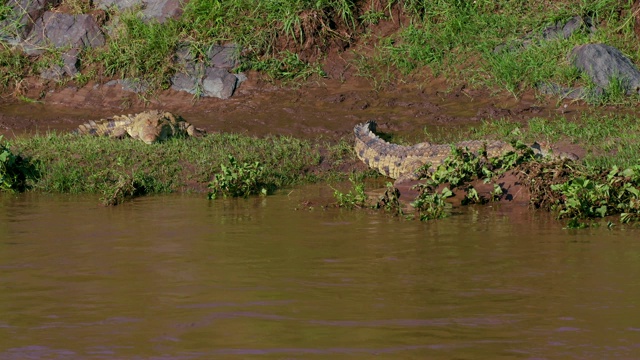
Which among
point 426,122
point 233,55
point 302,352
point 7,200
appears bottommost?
point 302,352

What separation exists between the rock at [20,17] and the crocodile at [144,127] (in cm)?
298

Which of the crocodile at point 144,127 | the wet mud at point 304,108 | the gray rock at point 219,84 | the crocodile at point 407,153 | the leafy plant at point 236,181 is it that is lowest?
the leafy plant at point 236,181

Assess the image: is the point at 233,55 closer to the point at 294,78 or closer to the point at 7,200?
the point at 294,78

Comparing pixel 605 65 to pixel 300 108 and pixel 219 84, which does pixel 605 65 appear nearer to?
pixel 300 108

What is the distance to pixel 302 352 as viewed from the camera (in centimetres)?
414

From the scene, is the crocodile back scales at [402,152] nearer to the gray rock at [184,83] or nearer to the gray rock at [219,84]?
the gray rock at [219,84]


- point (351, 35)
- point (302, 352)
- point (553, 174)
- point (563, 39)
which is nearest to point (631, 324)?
point (302, 352)

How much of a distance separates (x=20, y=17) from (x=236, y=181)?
6049 mm

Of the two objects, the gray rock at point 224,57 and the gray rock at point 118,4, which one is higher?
the gray rock at point 118,4

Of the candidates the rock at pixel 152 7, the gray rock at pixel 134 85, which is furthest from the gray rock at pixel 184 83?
the rock at pixel 152 7

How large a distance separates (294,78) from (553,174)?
514cm

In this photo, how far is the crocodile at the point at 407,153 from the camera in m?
8.65

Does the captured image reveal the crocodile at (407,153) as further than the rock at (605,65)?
No

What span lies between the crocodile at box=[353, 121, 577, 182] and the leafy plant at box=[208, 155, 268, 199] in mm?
1209
